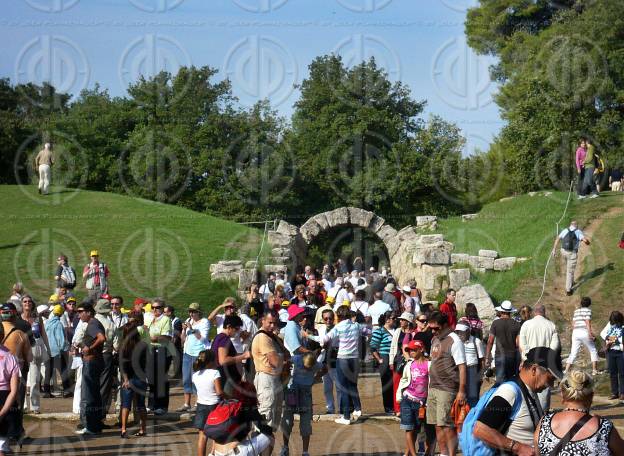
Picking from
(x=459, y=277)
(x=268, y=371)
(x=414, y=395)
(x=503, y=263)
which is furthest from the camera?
(x=503, y=263)

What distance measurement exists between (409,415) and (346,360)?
2.64 meters

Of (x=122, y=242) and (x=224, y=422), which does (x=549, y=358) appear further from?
(x=122, y=242)

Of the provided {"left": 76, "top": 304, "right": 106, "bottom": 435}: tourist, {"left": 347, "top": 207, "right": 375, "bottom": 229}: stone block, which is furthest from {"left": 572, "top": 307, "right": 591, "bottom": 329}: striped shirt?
{"left": 347, "top": 207, "right": 375, "bottom": 229}: stone block

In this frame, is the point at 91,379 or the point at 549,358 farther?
the point at 549,358

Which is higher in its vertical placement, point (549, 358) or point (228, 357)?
point (228, 357)

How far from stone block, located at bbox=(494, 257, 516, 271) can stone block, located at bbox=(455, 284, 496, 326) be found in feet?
5.69

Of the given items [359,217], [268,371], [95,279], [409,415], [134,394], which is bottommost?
[409,415]

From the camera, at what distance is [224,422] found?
25.8 ft

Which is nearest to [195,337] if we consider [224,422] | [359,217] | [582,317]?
[224,422]

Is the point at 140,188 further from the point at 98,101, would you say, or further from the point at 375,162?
the point at 375,162

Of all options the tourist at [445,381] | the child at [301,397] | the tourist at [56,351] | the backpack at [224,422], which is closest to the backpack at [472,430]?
the backpack at [224,422]

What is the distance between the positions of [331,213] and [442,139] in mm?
19078

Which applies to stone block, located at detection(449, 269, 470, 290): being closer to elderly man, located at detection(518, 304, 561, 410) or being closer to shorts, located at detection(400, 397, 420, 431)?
elderly man, located at detection(518, 304, 561, 410)

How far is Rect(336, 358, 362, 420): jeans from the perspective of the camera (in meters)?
12.8
